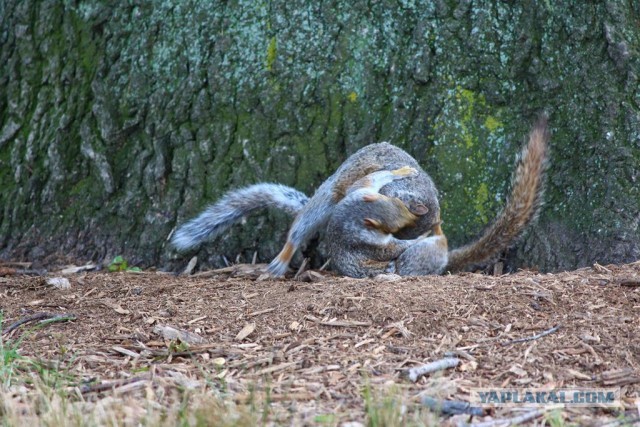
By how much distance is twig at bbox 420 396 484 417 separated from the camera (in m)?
3.08

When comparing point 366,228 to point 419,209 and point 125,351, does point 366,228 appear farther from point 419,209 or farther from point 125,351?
point 125,351

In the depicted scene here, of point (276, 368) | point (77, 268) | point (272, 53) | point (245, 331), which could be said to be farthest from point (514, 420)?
point (77, 268)

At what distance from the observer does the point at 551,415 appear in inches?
118

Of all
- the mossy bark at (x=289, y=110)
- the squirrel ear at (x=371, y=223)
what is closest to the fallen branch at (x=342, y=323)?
the squirrel ear at (x=371, y=223)

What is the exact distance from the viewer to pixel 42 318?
4.35m

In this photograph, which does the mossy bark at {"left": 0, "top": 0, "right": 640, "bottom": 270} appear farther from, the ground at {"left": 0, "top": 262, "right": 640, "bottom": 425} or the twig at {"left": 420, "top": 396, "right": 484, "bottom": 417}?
the twig at {"left": 420, "top": 396, "right": 484, "bottom": 417}

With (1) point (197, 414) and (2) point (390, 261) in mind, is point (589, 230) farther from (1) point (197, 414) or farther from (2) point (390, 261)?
(1) point (197, 414)

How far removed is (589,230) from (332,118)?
172 cm

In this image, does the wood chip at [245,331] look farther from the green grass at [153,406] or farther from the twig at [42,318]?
the twig at [42,318]

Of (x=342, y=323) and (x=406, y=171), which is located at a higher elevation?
(x=406, y=171)

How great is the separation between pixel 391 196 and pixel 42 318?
227 cm

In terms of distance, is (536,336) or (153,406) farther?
(536,336)

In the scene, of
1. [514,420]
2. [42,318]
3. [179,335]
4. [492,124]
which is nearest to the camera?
[514,420]

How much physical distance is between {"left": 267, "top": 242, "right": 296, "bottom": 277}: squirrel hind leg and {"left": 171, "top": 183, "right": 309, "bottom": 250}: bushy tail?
0.85ft
